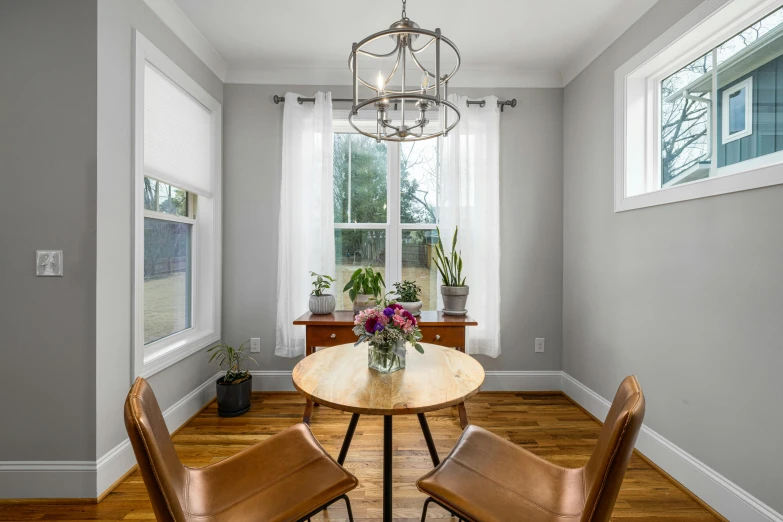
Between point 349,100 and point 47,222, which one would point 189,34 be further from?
point 47,222

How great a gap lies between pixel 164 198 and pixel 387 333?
1.91 metres

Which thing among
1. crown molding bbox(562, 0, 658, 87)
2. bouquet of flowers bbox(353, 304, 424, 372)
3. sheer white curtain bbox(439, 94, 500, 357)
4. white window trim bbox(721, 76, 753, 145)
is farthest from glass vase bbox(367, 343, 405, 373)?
crown molding bbox(562, 0, 658, 87)

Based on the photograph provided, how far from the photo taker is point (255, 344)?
3.12 metres

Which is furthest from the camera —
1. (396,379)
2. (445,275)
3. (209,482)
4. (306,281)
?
(306,281)

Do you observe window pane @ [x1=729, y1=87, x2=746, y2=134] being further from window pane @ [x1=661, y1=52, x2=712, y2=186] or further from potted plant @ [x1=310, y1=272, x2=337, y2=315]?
potted plant @ [x1=310, y1=272, x2=337, y2=315]

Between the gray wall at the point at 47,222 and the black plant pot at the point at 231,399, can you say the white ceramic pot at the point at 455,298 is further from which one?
the gray wall at the point at 47,222

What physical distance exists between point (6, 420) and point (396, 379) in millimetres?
1842

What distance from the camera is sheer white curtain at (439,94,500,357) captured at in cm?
302

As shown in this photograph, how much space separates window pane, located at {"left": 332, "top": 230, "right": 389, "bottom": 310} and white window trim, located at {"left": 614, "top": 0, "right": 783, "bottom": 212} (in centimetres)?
171

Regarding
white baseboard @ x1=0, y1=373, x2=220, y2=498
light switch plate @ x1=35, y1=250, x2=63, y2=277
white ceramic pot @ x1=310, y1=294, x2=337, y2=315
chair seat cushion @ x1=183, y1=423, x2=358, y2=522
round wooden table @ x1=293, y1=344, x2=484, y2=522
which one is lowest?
white baseboard @ x1=0, y1=373, x2=220, y2=498

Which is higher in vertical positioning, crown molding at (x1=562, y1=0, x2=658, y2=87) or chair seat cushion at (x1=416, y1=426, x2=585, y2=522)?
crown molding at (x1=562, y1=0, x2=658, y2=87)

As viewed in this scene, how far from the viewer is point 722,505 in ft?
5.55

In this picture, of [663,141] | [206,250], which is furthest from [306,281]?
[663,141]

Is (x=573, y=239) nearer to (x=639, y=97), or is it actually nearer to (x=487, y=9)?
(x=639, y=97)
